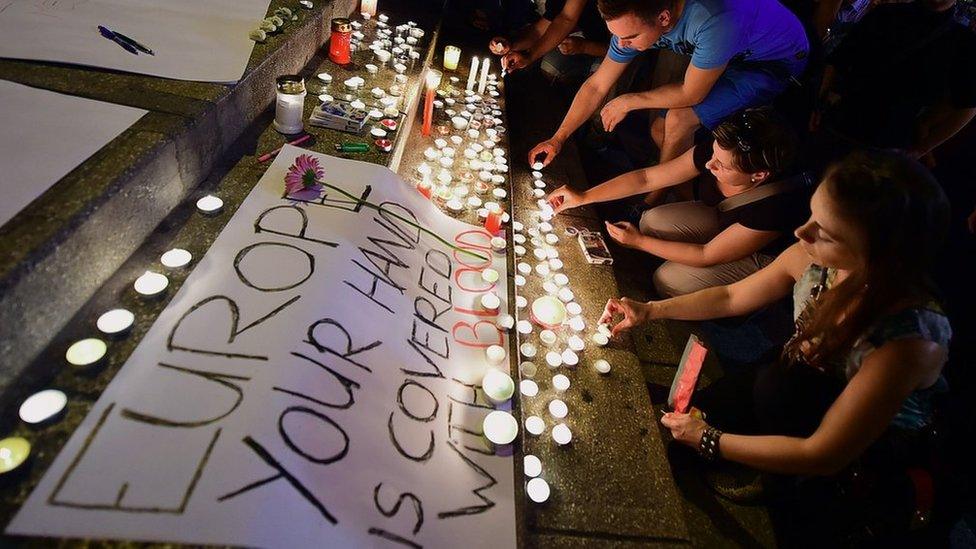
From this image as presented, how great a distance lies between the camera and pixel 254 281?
1.84 meters

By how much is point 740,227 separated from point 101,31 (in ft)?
10.8

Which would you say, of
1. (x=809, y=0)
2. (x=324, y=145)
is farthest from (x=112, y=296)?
(x=809, y=0)

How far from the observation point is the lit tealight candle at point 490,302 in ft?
7.78

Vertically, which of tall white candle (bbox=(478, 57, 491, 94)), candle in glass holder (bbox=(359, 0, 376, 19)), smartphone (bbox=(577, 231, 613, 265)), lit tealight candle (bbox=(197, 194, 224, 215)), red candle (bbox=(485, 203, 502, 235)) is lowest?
smartphone (bbox=(577, 231, 613, 265))

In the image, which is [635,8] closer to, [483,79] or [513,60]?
[483,79]

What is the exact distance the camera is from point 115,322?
1.55 metres

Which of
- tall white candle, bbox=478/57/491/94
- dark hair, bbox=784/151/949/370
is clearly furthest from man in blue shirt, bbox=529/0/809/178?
dark hair, bbox=784/151/949/370

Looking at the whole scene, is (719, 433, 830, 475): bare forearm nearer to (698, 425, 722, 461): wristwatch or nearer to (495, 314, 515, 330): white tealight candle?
(698, 425, 722, 461): wristwatch

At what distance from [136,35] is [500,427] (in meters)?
2.38

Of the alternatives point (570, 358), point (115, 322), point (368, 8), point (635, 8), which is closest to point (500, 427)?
point (570, 358)

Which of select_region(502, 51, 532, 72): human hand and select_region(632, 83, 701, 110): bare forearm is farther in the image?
select_region(502, 51, 532, 72): human hand

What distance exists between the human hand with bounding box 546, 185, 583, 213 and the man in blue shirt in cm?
46

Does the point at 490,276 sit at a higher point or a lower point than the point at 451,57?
lower

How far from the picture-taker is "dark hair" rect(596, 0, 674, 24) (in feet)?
8.65
